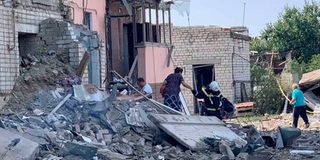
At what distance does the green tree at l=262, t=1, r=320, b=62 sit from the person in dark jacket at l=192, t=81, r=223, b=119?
944 inches

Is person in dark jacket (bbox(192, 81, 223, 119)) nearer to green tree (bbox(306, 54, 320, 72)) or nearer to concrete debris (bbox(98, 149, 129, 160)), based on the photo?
concrete debris (bbox(98, 149, 129, 160))

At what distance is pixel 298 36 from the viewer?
37.7m

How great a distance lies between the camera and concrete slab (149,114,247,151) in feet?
36.0

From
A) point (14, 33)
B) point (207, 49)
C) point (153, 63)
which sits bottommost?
point (153, 63)

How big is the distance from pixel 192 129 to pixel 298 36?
1076 inches

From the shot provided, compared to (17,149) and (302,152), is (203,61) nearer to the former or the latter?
(302,152)

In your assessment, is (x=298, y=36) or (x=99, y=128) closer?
(x=99, y=128)

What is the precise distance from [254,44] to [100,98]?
99.8 feet

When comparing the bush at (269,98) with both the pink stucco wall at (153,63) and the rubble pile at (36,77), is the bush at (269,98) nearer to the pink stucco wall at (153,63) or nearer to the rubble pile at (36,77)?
the pink stucco wall at (153,63)

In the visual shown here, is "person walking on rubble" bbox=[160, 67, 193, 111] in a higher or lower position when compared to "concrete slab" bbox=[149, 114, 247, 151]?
higher

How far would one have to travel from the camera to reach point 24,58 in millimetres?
13117

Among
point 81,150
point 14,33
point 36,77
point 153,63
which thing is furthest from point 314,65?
point 81,150

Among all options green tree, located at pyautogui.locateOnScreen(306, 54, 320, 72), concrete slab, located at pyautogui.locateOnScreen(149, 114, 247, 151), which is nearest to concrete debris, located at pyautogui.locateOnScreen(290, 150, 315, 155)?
concrete slab, located at pyautogui.locateOnScreen(149, 114, 247, 151)

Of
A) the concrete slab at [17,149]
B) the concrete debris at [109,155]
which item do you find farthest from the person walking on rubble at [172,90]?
the concrete slab at [17,149]
